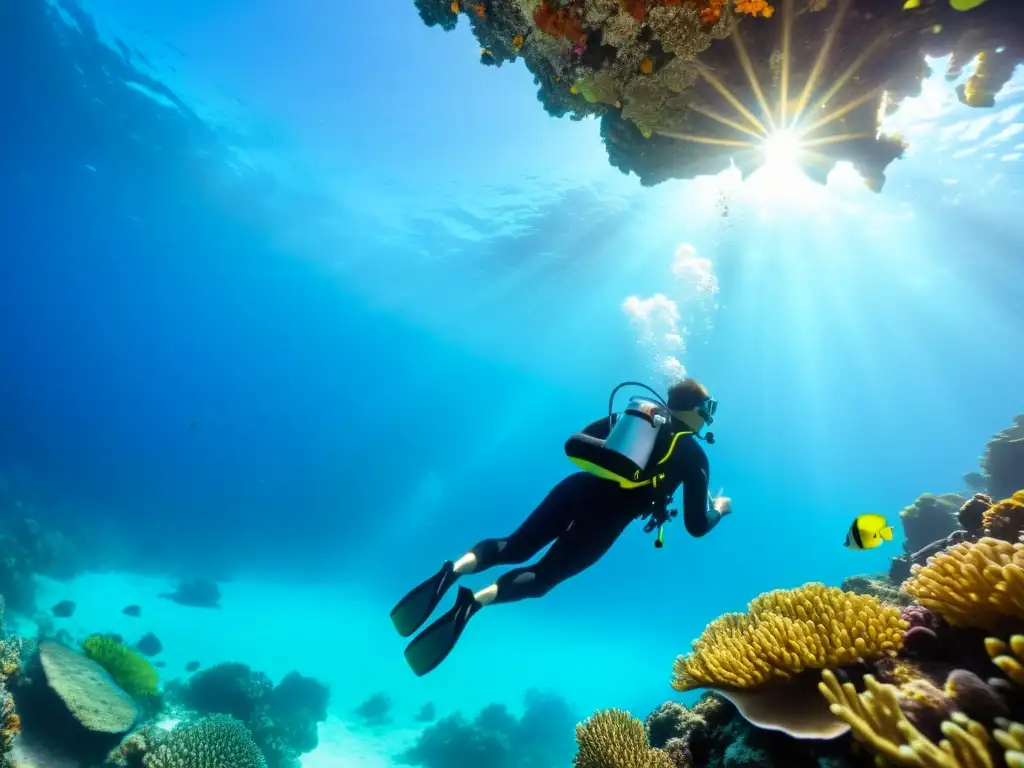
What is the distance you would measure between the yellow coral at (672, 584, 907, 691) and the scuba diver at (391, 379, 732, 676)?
5.32 ft

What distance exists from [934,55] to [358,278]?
4455 cm

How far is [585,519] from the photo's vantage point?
19.1 ft

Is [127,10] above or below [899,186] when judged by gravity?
above

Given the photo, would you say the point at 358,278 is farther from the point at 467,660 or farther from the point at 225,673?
the point at 467,660

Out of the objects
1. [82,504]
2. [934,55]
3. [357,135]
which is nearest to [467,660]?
[82,504]

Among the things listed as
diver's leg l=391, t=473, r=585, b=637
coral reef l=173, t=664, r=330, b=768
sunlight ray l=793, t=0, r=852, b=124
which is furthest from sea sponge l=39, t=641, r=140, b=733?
sunlight ray l=793, t=0, r=852, b=124

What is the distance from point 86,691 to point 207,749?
2.46 meters

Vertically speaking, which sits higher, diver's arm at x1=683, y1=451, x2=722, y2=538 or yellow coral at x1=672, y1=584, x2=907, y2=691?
diver's arm at x1=683, y1=451, x2=722, y2=538

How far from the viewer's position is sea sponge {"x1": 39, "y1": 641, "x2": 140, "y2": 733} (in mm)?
7660

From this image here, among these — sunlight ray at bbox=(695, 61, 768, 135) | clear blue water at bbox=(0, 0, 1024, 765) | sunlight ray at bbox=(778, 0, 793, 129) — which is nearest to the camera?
sunlight ray at bbox=(778, 0, 793, 129)

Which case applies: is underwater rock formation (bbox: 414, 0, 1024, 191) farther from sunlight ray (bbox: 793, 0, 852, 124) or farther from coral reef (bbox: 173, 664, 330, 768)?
coral reef (bbox: 173, 664, 330, 768)

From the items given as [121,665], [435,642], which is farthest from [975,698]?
[121,665]

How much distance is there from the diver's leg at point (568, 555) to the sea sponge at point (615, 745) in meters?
1.46

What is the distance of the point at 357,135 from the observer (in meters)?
29.7
